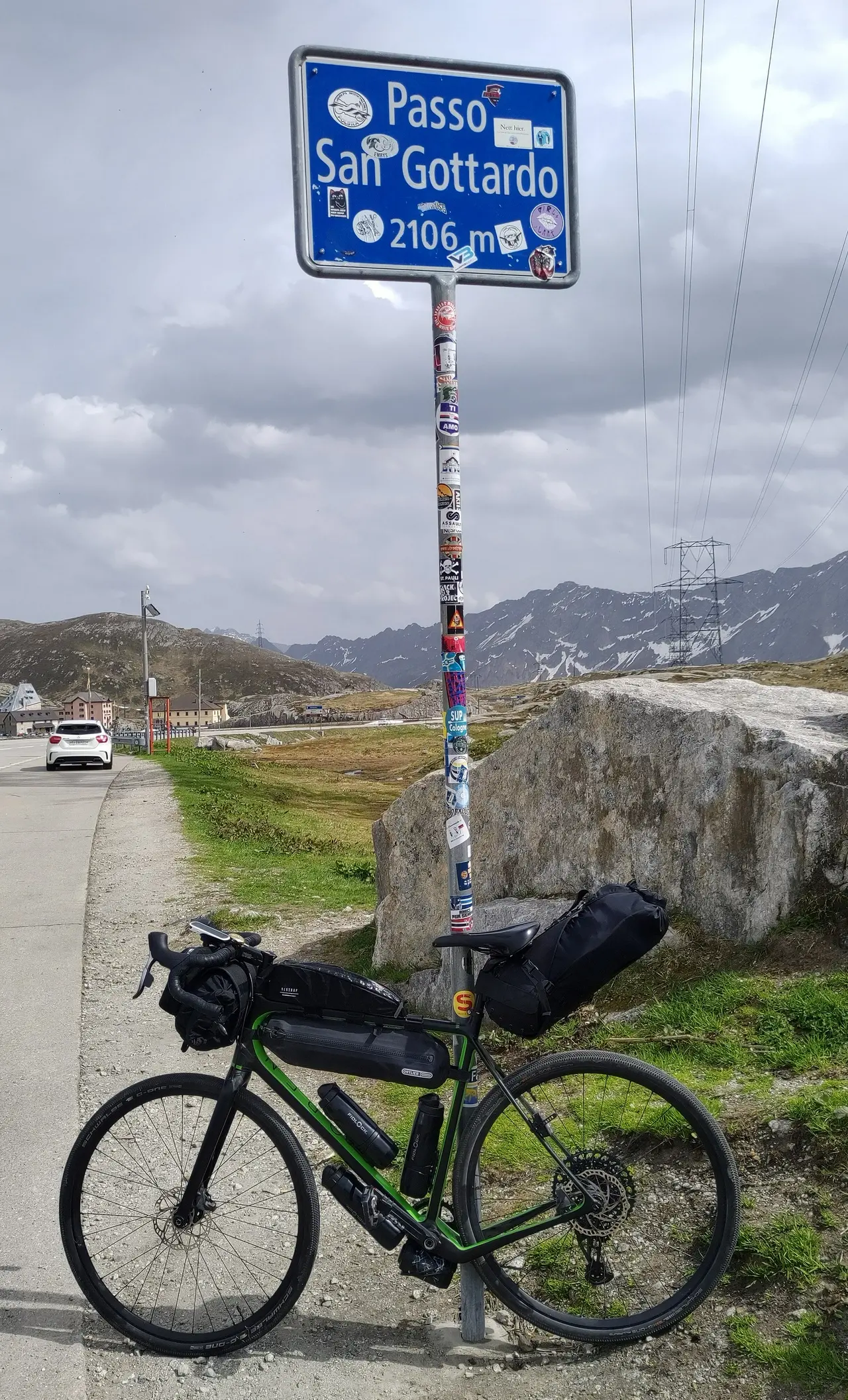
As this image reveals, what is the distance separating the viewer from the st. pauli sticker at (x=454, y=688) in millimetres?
3688

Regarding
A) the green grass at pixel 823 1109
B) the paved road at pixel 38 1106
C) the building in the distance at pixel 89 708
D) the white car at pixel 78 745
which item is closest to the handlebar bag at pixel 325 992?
the paved road at pixel 38 1106

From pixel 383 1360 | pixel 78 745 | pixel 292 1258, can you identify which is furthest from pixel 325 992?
pixel 78 745

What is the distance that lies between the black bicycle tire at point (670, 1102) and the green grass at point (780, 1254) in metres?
0.12

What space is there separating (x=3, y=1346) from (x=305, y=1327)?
100cm

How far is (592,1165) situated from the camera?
3.36 meters

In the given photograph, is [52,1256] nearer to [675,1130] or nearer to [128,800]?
[675,1130]

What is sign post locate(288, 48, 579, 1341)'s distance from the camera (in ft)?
11.9

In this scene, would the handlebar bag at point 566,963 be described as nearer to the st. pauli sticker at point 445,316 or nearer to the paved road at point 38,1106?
the paved road at point 38,1106

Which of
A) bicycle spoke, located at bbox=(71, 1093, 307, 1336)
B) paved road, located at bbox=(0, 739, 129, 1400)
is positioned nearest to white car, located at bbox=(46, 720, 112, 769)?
paved road, located at bbox=(0, 739, 129, 1400)

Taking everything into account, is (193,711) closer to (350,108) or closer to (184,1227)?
(184,1227)

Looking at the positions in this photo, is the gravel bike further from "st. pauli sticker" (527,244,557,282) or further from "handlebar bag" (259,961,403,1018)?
"st. pauli sticker" (527,244,557,282)

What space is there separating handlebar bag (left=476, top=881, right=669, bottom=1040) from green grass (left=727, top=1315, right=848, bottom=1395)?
1129mm

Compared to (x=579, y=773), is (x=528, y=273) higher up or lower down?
higher up

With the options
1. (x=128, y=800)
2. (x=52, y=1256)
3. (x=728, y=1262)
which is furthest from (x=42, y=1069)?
(x=128, y=800)
